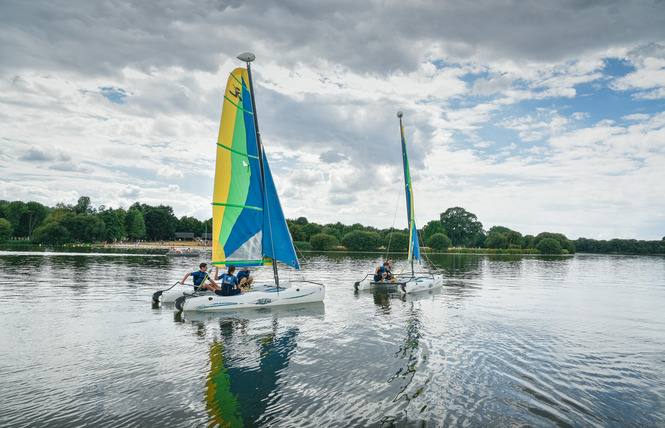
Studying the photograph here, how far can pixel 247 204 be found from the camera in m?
19.3

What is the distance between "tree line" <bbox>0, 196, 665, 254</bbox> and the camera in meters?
112

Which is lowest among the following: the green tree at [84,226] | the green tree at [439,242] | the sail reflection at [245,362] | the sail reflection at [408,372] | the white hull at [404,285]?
the sail reflection at [408,372]

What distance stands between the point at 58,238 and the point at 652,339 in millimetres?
129076

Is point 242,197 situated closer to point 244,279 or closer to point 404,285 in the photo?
point 244,279

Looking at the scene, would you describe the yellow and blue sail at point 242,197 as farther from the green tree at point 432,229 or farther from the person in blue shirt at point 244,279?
the green tree at point 432,229

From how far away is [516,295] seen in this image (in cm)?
2569

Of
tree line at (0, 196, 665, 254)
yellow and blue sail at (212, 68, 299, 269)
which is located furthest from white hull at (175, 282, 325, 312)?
tree line at (0, 196, 665, 254)

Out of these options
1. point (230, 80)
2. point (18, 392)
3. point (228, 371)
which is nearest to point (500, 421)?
point (228, 371)

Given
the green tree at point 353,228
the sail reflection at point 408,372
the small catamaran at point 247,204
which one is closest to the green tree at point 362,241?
the green tree at point 353,228

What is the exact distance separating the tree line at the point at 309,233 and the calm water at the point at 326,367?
79.0m

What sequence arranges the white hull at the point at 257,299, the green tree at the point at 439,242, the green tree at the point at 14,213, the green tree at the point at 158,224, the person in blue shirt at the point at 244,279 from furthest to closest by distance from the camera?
the green tree at the point at 158,224
the green tree at the point at 14,213
the green tree at the point at 439,242
the person in blue shirt at the point at 244,279
the white hull at the point at 257,299

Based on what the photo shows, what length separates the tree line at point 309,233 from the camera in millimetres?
112438

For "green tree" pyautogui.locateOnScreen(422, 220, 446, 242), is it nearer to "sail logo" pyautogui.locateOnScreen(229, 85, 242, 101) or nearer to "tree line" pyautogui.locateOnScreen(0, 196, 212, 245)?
"tree line" pyautogui.locateOnScreen(0, 196, 212, 245)

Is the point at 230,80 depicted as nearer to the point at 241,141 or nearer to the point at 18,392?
the point at 241,141
